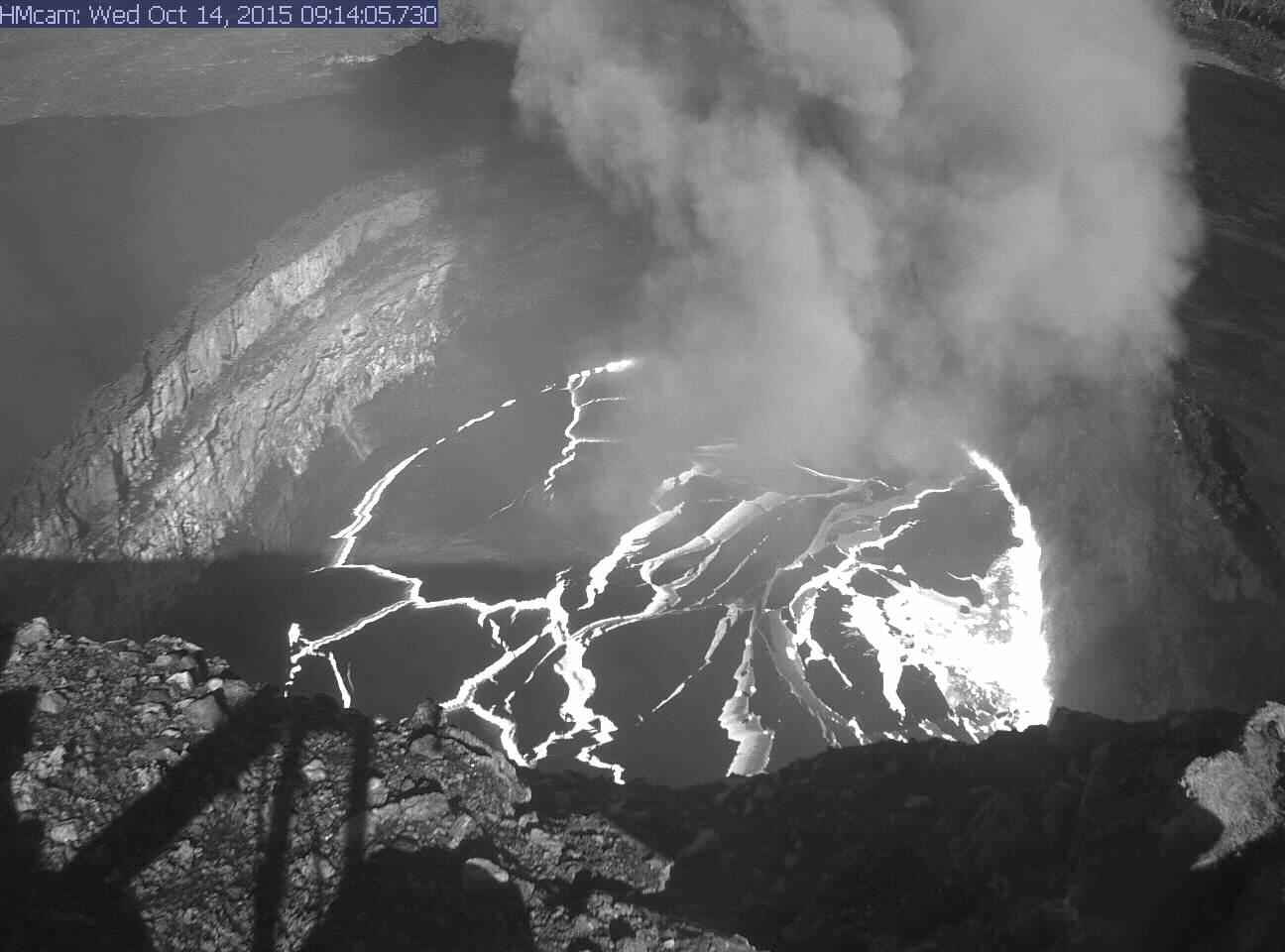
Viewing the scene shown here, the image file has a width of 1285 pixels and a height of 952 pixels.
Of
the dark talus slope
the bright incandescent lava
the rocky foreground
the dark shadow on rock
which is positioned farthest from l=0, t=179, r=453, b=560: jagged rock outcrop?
the dark talus slope

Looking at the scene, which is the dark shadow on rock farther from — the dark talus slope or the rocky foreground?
the dark talus slope

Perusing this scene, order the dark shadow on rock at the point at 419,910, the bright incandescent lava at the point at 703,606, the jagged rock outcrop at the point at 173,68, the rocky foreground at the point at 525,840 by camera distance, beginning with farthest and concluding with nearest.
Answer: the jagged rock outcrop at the point at 173,68
the bright incandescent lava at the point at 703,606
the dark shadow on rock at the point at 419,910
the rocky foreground at the point at 525,840

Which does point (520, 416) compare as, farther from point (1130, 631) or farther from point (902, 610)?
point (1130, 631)

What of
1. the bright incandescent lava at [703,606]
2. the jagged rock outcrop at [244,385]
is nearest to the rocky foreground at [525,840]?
the bright incandescent lava at [703,606]

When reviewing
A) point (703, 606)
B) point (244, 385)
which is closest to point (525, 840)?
point (703, 606)

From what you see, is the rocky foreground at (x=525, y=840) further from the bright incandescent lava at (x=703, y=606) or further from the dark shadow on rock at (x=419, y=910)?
the bright incandescent lava at (x=703, y=606)

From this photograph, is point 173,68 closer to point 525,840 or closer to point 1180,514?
point 1180,514
